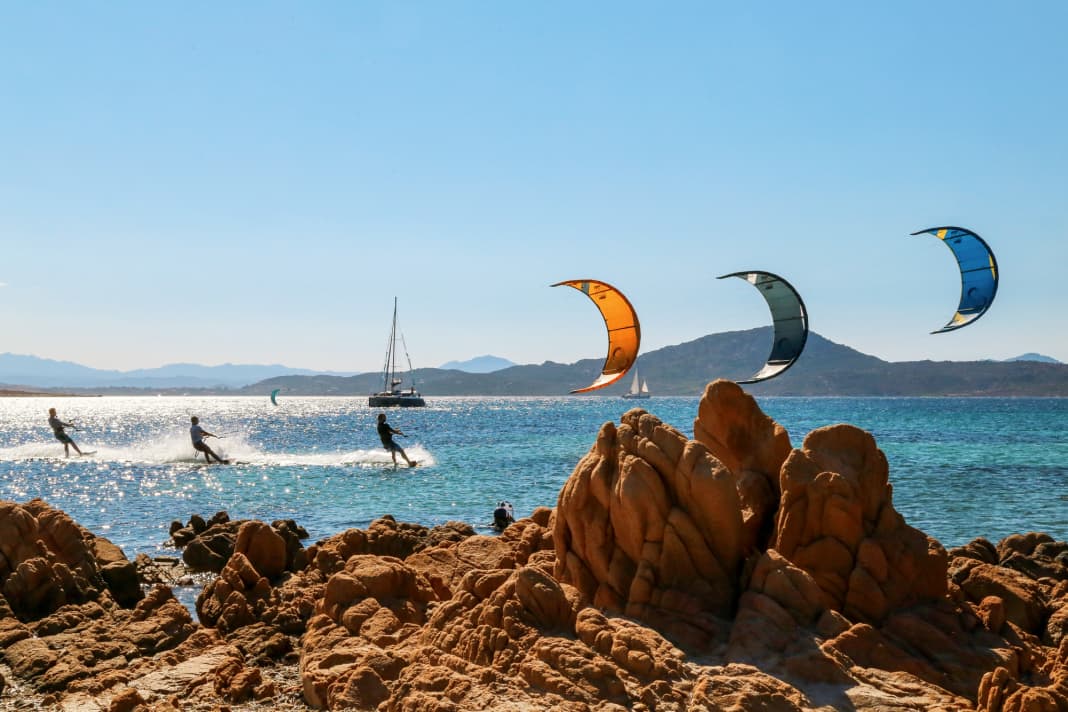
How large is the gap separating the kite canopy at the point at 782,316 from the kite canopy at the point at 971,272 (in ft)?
6.38

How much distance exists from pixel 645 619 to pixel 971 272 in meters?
8.15

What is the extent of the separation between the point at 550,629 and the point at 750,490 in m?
3.23

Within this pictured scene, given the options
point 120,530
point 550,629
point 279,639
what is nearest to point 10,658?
point 279,639

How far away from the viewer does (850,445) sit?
993 cm

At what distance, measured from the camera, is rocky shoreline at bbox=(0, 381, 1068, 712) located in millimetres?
7676

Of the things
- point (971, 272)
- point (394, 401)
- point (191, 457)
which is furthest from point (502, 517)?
point (394, 401)

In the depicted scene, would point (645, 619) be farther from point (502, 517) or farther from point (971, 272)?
point (502, 517)

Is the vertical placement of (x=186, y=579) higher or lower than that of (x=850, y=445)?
lower

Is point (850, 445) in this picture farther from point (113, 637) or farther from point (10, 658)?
point (10, 658)

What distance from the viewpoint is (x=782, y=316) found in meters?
13.4

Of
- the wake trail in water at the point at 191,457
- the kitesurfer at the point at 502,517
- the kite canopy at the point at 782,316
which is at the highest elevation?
the kite canopy at the point at 782,316

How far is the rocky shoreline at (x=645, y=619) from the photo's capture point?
768cm

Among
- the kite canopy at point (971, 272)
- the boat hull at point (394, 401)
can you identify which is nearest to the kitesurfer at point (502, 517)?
the kite canopy at point (971, 272)

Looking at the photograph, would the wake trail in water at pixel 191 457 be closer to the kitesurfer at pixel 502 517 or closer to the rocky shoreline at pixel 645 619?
the kitesurfer at pixel 502 517
